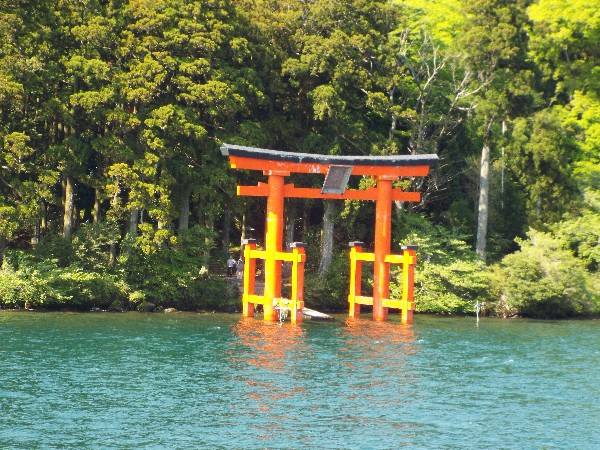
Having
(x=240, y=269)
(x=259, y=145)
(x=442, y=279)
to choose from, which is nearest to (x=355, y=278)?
(x=442, y=279)

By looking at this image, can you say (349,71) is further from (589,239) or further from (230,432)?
(230,432)

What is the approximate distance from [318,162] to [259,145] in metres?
5.26

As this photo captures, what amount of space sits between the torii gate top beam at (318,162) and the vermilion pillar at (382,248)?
579 mm

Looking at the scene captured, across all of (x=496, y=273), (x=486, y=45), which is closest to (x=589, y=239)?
(x=496, y=273)

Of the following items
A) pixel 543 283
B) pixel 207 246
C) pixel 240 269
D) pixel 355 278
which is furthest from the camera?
pixel 240 269

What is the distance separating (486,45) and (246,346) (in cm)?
2125

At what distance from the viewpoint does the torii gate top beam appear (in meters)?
42.2

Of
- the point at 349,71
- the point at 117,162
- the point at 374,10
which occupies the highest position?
the point at 374,10

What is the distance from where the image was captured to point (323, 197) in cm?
4438

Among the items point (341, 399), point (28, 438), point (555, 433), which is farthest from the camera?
point (341, 399)

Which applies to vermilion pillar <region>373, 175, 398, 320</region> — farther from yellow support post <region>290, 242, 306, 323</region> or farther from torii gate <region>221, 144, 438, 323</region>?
yellow support post <region>290, 242, 306, 323</region>

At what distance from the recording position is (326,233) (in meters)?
49.4

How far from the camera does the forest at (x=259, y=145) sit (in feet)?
150

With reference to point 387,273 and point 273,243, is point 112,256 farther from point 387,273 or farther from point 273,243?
point 387,273
